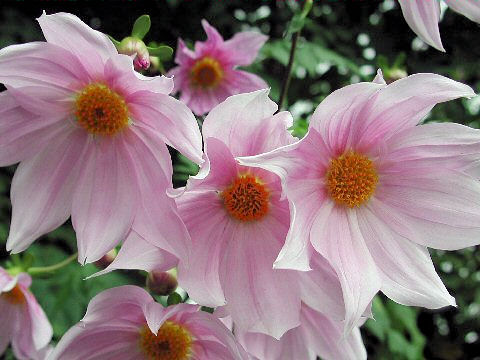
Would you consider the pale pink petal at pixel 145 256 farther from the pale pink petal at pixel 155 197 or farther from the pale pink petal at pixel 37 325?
the pale pink petal at pixel 37 325

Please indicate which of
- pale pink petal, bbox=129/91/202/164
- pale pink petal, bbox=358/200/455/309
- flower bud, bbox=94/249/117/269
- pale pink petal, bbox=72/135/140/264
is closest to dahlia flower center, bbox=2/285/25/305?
flower bud, bbox=94/249/117/269

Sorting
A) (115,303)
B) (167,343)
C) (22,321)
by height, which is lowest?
(22,321)

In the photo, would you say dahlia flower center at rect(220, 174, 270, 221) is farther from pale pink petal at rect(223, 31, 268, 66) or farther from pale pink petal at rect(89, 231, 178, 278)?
pale pink petal at rect(223, 31, 268, 66)

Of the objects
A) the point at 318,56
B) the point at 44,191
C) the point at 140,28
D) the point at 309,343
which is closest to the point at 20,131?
the point at 44,191

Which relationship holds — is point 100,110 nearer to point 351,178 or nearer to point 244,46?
point 351,178

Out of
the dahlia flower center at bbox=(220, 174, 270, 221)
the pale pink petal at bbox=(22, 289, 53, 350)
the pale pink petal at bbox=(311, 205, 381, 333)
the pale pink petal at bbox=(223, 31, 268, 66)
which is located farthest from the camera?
the pale pink petal at bbox=(223, 31, 268, 66)

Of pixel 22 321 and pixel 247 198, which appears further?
pixel 22 321

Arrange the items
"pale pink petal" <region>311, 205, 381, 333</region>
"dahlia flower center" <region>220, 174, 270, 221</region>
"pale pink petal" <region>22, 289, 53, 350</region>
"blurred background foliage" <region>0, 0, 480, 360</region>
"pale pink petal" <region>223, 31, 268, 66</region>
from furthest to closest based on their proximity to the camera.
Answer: "blurred background foliage" <region>0, 0, 480, 360</region> → "pale pink petal" <region>223, 31, 268, 66</region> → "pale pink petal" <region>22, 289, 53, 350</region> → "dahlia flower center" <region>220, 174, 270, 221</region> → "pale pink petal" <region>311, 205, 381, 333</region>
